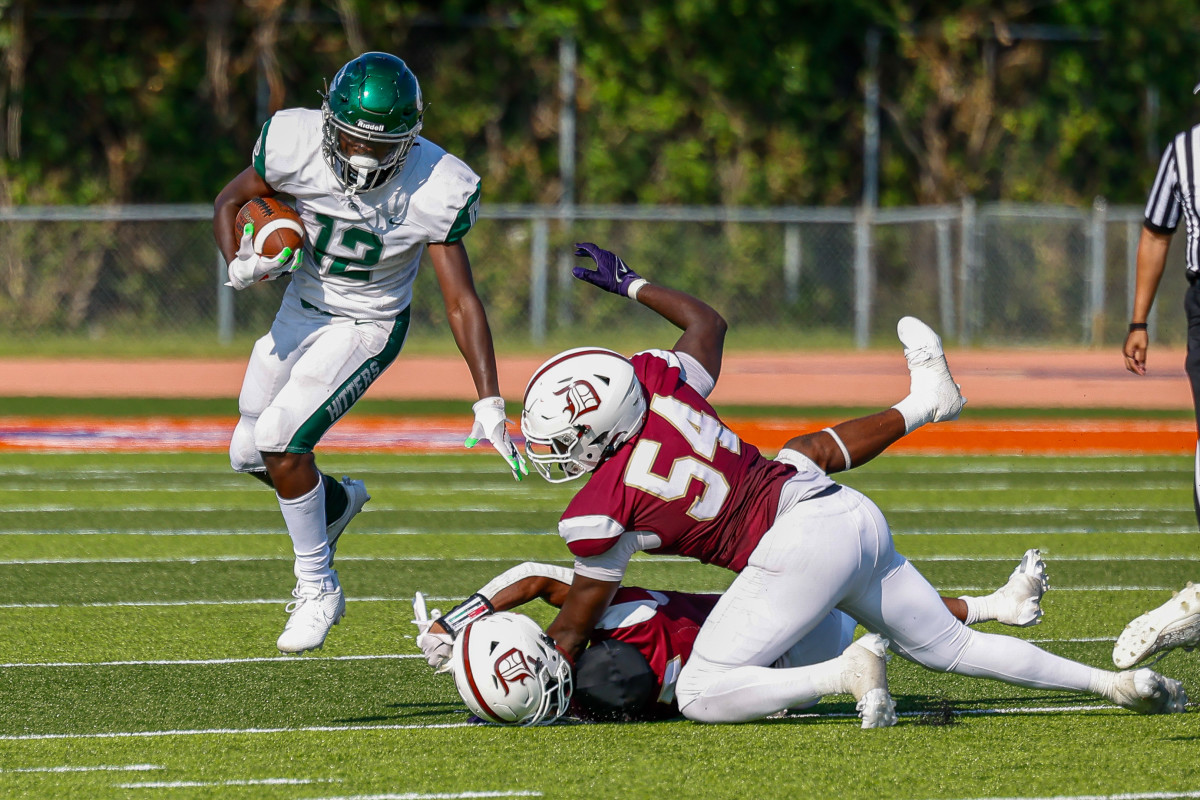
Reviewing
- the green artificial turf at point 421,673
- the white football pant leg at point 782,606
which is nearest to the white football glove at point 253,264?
the green artificial turf at point 421,673

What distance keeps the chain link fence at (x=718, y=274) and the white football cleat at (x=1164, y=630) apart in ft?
41.2

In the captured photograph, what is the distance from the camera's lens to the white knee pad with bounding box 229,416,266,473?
18.0ft

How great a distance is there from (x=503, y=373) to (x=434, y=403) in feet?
5.30

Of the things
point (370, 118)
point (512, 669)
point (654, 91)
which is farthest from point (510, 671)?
point (654, 91)

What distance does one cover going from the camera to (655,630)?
14.6 ft

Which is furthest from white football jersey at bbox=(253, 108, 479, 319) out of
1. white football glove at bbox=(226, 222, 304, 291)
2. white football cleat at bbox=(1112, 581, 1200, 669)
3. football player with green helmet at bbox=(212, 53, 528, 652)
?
white football cleat at bbox=(1112, 581, 1200, 669)

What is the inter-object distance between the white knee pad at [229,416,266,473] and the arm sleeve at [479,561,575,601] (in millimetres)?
1188

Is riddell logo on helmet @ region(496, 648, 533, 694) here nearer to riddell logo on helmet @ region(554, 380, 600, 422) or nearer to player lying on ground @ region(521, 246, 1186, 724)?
player lying on ground @ region(521, 246, 1186, 724)

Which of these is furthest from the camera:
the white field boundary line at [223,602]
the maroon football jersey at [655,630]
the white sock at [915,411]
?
the white field boundary line at [223,602]

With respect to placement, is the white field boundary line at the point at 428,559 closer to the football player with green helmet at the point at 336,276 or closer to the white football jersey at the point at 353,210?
the football player with green helmet at the point at 336,276

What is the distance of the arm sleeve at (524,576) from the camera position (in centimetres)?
459

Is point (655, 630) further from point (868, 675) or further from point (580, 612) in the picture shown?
point (868, 675)

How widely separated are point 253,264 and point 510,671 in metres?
1.64

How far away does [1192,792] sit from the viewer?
144 inches
